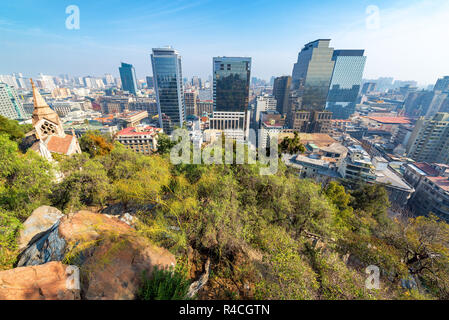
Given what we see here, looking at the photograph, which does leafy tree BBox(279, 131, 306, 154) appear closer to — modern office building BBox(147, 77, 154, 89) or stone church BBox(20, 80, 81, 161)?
stone church BBox(20, 80, 81, 161)

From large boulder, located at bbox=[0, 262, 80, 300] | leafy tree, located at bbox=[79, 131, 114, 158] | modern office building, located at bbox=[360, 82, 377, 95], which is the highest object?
modern office building, located at bbox=[360, 82, 377, 95]

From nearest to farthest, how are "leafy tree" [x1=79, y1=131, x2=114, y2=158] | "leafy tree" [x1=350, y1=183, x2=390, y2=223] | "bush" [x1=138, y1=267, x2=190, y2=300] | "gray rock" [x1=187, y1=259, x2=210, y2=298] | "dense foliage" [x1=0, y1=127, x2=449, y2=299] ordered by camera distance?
"bush" [x1=138, y1=267, x2=190, y2=300] < "gray rock" [x1=187, y1=259, x2=210, y2=298] < "dense foliage" [x1=0, y1=127, x2=449, y2=299] < "leafy tree" [x1=350, y1=183, x2=390, y2=223] < "leafy tree" [x1=79, y1=131, x2=114, y2=158]

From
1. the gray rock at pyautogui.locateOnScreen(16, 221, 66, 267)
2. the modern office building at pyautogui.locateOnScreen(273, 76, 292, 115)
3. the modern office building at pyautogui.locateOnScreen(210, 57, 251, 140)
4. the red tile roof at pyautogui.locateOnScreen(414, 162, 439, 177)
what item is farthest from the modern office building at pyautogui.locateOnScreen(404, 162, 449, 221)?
the modern office building at pyautogui.locateOnScreen(273, 76, 292, 115)

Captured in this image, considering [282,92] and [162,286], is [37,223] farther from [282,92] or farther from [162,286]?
[282,92]

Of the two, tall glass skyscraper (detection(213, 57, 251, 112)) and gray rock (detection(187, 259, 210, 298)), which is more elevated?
tall glass skyscraper (detection(213, 57, 251, 112))

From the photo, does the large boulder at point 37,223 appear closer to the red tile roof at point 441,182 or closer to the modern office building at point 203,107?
the red tile roof at point 441,182
